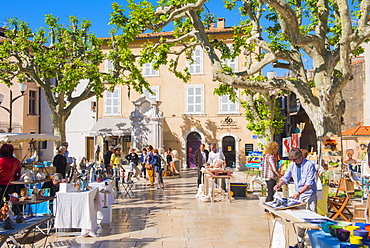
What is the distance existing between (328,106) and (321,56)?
4.79 ft

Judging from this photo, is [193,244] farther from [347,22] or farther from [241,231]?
[347,22]

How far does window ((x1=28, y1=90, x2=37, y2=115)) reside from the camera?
3047 centimetres

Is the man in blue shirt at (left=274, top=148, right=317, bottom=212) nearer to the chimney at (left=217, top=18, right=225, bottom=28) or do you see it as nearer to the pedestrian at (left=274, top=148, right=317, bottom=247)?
the pedestrian at (left=274, top=148, right=317, bottom=247)

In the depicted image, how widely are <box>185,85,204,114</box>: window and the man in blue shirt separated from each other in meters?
19.8

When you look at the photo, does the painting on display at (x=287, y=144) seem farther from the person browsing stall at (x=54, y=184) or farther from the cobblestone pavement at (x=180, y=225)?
the person browsing stall at (x=54, y=184)

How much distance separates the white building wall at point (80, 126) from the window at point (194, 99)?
681 centimetres

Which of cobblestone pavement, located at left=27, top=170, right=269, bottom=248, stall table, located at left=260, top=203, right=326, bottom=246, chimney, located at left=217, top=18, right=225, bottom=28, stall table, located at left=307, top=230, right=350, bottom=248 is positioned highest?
chimney, located at left=217, top=18, right=225, bottom=28

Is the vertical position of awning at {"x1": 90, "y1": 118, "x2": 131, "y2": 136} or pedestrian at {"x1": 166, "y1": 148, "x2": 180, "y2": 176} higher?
awning at {"x1": 90, "y1": 118, "x2": 131, "y2": 136}

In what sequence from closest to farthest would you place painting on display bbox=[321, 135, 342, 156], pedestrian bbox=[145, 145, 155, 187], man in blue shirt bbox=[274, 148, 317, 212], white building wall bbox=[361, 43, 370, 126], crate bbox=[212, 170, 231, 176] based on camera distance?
man in blue shirt bbox=[274, 148, 317, 212], painting on display bbox=[321, 135, 342, 156], crate bbox=[212, 170, 231, 176], pedestrian bbox=[145, 145, 155, 187], white building wall bbox=[361, 43, 370, 126]

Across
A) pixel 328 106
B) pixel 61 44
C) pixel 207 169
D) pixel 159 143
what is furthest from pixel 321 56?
pixel 159 143

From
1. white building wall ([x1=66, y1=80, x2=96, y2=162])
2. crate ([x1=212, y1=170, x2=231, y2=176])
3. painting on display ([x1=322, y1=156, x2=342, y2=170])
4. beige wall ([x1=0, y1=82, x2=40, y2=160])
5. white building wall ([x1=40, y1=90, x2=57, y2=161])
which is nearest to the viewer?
crate ([x1=212, y1=170, x2=231, y2=176])

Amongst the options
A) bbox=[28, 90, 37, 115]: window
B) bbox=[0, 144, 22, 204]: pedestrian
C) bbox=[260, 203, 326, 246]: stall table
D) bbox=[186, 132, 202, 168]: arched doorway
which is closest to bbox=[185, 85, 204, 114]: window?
bbox=[186, 132, 202, 168]: arched doorway

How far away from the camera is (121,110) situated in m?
26.9

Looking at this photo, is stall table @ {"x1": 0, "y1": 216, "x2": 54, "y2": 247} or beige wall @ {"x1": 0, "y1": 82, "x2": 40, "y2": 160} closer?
stall table @ {"x1": 0, "y1": 216, "x2": 54, "y2": 247}
